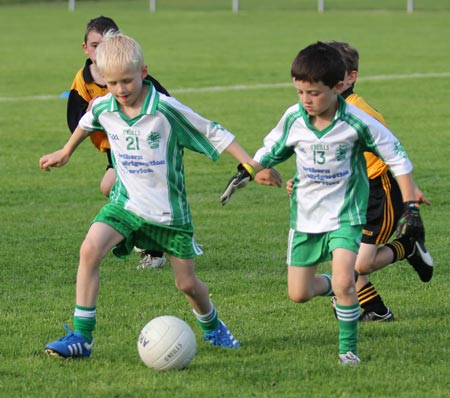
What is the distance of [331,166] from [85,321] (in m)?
1.58

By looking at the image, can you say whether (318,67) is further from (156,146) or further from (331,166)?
(156,146)

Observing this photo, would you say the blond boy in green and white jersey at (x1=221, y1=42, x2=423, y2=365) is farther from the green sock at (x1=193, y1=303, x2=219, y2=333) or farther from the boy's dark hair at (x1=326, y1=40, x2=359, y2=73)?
the green sock at (x1=193, y1=303, x2=219, y2=333)

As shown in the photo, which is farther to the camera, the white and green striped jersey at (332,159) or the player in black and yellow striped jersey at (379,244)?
the player in black and yellow striped jersey at (379,244)

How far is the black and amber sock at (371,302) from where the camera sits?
24.0 ft

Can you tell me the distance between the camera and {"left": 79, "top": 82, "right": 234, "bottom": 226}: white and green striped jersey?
255 inches

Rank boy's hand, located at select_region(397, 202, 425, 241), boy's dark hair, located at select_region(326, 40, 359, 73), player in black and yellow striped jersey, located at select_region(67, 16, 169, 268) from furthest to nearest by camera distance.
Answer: player in black and yellow striped jersey, located at select_region(67, 16, 169, 268)
boy's dark hair, located at select_region(326, 40, 359, 73)
boy's hand, located at select_region(397, 202, 425, 241)

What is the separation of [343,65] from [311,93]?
0.86ft

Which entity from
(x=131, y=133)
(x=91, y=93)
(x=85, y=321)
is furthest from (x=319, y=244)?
(x=91, y=93)

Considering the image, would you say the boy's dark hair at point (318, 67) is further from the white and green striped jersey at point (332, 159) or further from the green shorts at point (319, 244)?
the green shorts at point (319, 244)


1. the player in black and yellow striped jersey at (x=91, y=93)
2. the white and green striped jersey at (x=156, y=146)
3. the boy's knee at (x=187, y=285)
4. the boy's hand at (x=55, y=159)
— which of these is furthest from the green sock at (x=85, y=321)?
the player in black and yellow striped jersey at (x=91, y=93)

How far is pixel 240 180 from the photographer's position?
6.30 metres

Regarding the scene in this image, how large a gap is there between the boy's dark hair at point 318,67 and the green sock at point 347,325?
1.18m

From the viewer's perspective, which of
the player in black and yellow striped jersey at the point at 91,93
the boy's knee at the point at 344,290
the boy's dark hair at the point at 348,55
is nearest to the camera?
the boy's knee at the point at 344,290

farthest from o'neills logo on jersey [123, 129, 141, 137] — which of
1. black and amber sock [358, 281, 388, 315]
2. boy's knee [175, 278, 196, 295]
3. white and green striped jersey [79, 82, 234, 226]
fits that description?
black and amber sock [358, 281, 388, 315]
